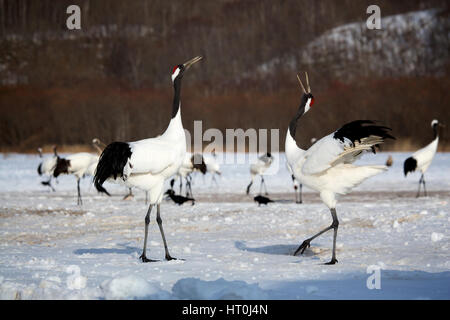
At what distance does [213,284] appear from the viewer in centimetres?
488

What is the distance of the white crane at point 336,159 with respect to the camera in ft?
22.1

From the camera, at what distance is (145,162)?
280 inches

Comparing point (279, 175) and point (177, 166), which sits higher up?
point (177, 166)

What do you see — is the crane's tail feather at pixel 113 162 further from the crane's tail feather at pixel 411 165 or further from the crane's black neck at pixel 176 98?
the crane's tail feather at pixel 411 165

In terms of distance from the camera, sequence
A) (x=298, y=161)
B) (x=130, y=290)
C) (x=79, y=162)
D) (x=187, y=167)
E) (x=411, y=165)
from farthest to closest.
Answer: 1. (x=187, y=167)
2. (x=79, y=162)
3. (x=411, y=165)
4. (x=298, y=161)
5. (x=130, y=290)

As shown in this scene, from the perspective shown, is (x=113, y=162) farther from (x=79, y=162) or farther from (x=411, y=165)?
(x=411, y=165)

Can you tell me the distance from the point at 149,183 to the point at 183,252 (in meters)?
1.16

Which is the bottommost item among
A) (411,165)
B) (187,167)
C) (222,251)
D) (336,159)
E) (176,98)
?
(222,251)

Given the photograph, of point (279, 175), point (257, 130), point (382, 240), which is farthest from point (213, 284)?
point (257, 130)

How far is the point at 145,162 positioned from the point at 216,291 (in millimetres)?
2735

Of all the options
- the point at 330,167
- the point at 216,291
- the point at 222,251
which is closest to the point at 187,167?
the point at 222,251

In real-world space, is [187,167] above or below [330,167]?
below

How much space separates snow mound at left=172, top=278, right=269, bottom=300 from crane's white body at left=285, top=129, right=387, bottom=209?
96.8 inches
